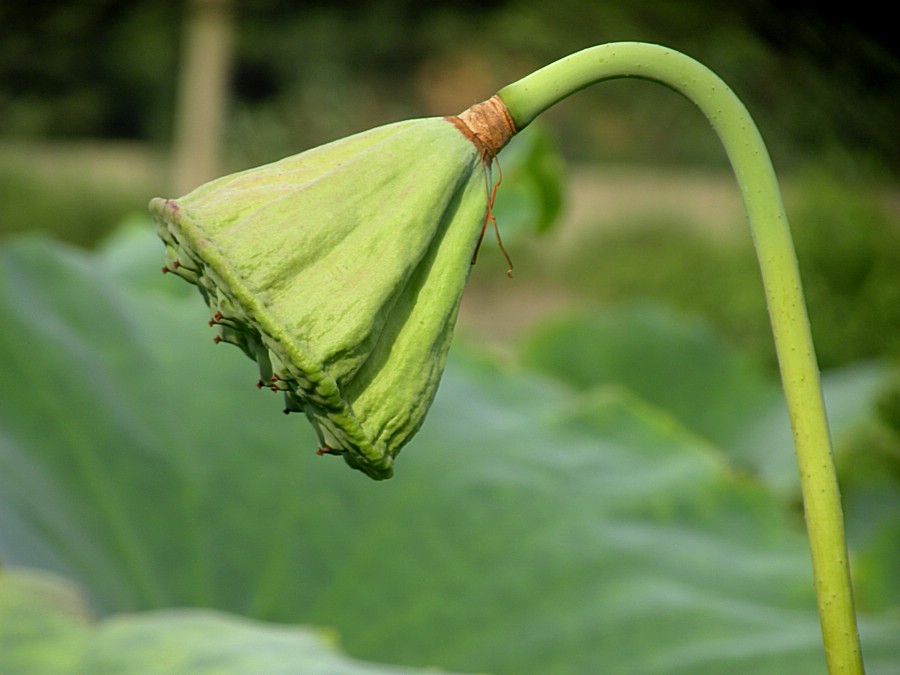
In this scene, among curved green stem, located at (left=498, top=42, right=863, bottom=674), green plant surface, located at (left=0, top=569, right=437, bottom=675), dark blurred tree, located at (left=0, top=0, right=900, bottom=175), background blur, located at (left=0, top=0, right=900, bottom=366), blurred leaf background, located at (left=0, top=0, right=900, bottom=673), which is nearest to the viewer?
curved green stem, located at (left=498, top=42, right=863, bottom=674)


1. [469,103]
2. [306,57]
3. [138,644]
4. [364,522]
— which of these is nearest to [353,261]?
[138,644]

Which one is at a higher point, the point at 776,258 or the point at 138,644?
the point at 776,258

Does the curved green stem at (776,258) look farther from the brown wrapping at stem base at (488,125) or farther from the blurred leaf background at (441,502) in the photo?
the blurred leaf background at (441,502)

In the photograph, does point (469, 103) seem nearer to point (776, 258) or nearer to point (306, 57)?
point (776, 258)

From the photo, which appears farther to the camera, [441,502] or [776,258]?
[441,502]

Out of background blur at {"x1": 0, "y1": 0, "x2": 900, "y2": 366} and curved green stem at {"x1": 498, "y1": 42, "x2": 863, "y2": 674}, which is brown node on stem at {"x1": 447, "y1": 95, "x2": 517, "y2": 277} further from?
background blur at {"x1": 0, "y1": 0, "x2": 900, "y2": 366}

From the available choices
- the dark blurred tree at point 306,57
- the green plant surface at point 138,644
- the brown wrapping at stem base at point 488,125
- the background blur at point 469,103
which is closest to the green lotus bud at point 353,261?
the brown wrapping at stem base at point 488,125

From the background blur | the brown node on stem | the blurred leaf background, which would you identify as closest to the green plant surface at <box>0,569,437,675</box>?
the blurred leaf background
